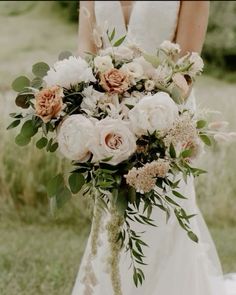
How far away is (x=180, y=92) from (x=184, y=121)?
0.57 feet

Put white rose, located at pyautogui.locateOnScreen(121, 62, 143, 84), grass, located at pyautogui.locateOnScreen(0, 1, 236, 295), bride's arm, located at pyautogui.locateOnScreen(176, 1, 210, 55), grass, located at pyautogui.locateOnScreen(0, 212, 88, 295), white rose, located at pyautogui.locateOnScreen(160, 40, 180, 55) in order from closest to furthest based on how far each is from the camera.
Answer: white rose, located at pyautogui.locateOnScreen(121, 62, 143, 84) → white rose, located at pyautogui.locateOnScreen(160, 40, 180, 55) → bride's arm, located at pyautogui.locateOnScreen(176, 1, 210, 55) → grass, located at pyautogui.locateOnScreen(0, 212, 88, 295) → grass, located at pyautogui.locateOnScreen(0, 1, 236, 295)

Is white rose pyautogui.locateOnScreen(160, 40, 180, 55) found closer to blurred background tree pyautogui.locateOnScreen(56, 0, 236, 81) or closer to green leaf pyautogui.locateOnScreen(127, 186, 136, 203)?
→ green leaf pyautogui.locateOnScreen(127, 186, 136, 203)

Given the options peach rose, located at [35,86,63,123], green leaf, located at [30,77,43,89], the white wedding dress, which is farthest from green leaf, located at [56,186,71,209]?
the white wedding dress

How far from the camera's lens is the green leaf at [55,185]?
248cm

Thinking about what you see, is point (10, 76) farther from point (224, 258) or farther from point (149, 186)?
point (149, 186)

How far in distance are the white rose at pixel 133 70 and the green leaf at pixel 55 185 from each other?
40 centimetres

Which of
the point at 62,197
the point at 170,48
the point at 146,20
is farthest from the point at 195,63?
the point at 146,20

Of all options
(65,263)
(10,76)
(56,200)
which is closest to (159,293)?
(56,200)

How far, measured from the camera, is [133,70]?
97.0 inches

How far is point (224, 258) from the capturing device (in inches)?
208

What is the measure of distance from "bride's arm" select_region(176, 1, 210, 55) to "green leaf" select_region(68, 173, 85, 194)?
1.00 metres

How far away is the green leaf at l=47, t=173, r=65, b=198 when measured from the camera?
8.15ft

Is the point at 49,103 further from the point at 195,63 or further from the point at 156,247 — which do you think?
the point at 156,247

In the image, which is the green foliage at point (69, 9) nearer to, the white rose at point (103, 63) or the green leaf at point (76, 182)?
the white rose at point (103, 63)
